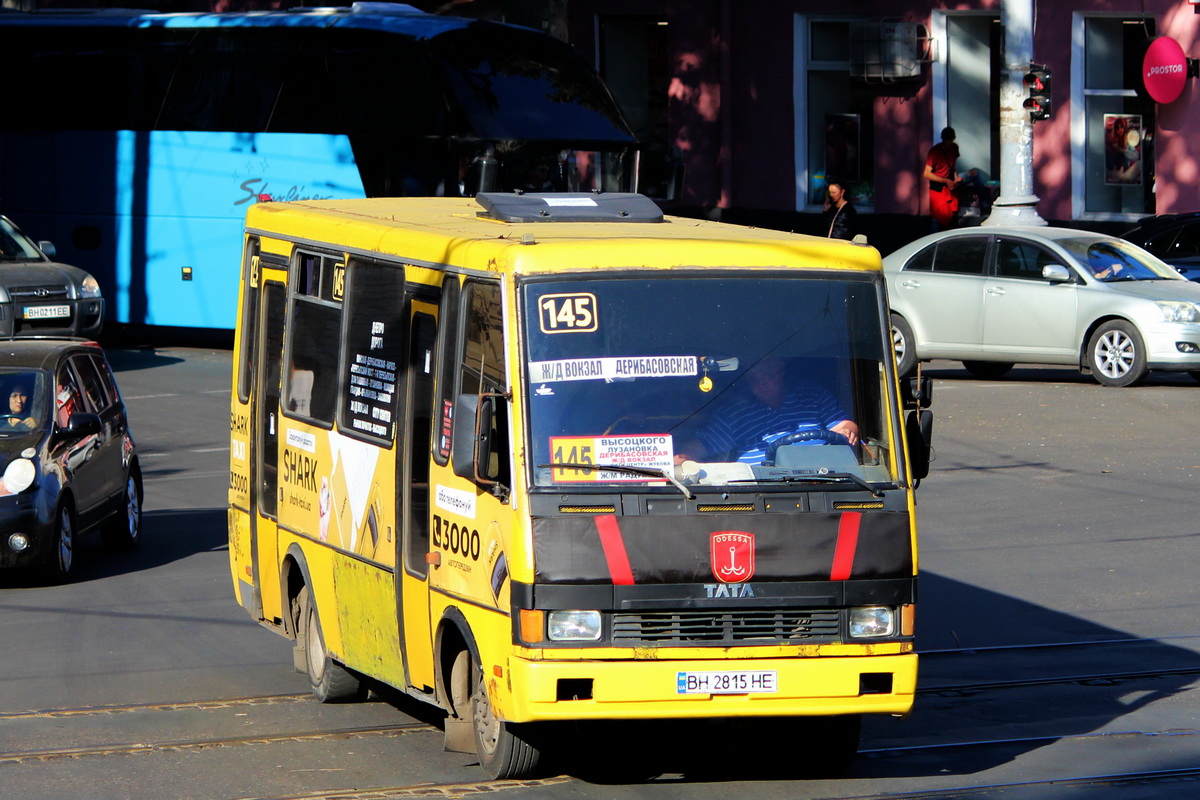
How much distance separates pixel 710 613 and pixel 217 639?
15.3 feet

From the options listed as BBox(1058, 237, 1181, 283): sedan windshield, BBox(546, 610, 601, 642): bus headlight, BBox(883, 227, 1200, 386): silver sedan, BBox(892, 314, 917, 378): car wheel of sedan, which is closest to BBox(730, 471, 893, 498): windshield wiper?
BBox(546, 610, 601, 642): bus headlight

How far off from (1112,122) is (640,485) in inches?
999

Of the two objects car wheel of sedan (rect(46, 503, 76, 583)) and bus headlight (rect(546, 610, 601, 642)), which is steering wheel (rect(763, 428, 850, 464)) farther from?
car wheel of sedan (rect(46, 503, 76, 583))

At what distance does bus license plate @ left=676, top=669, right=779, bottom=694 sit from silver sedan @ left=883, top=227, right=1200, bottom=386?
13.9 m

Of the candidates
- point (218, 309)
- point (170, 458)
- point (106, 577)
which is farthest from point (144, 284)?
point (106, 577)

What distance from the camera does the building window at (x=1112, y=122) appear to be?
30.7 metres

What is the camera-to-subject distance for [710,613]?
7.30 m

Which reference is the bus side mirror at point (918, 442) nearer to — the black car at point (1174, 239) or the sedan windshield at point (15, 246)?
the sedan windshield at point (15, 246)

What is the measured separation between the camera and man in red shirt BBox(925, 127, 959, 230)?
30.1m

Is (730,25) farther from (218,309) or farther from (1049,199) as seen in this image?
(218,309)

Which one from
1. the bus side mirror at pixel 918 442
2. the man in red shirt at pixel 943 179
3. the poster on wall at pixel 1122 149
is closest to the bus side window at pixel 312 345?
the bus side mirror at pixel 918 442

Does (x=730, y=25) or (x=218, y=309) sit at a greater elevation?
(x=730, y=25)

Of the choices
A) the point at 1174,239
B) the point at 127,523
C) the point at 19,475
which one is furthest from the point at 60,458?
the point at 1174,239

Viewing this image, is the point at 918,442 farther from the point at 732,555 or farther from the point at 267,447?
the point at 267,447
